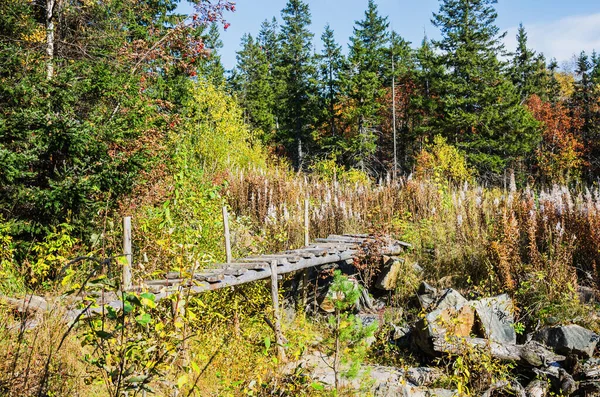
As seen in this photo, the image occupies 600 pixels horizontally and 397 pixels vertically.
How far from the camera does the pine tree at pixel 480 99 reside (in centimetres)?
2723

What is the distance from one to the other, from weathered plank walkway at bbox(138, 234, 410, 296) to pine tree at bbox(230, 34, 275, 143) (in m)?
27.8

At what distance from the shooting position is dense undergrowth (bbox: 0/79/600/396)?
11.1 ft

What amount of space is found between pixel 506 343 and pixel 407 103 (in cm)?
3364

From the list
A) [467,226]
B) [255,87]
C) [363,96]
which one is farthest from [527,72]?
[467,226]

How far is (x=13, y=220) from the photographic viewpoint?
5.18 metres

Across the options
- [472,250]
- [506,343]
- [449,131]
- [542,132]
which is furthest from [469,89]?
[506,343]

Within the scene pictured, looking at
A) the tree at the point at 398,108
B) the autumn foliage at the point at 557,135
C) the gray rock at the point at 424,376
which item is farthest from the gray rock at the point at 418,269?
the tree at the point at 398,108

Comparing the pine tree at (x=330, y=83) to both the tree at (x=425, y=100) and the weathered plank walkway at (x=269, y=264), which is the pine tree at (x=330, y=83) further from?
the weathered plank walkway at (x=269, y=264)

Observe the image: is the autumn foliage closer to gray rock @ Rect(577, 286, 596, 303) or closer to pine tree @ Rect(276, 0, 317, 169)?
pine tree @ Rect(276, 0, 317, 169)

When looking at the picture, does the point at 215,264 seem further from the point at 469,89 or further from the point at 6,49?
the point at 469,89

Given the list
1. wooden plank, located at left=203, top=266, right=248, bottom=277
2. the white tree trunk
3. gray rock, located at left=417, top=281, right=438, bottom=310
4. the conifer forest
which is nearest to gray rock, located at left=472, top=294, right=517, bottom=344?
the conifer forest

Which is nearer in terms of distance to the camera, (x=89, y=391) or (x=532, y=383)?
(x=89, y=391)

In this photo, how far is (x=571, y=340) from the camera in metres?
5.34

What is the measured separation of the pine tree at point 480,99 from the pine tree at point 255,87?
47.2 ft
